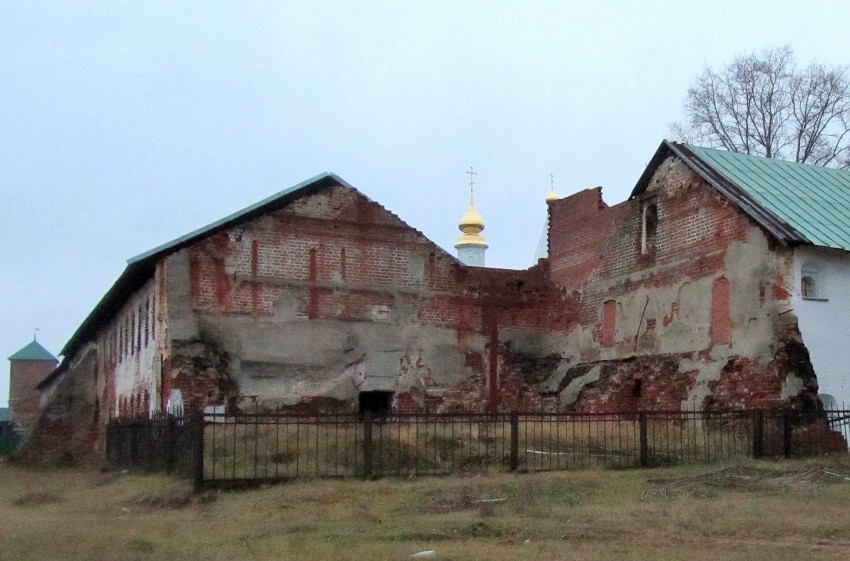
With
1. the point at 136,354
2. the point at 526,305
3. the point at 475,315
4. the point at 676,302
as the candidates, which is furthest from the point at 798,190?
the point at 136,354

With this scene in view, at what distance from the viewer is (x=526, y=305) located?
27.3 m

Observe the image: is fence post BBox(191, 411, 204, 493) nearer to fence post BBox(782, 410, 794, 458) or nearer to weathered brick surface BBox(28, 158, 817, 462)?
weathered brick surface BBox(28, 158, 817, 462)

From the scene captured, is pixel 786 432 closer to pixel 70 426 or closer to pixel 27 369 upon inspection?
pixel 70 426

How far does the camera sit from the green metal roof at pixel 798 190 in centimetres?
2080

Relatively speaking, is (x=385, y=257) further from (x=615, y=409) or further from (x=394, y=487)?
(x=394, y=487)

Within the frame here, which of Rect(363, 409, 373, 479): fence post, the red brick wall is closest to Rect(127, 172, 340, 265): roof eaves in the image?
Rect(363, 409, 373, 479): fence post

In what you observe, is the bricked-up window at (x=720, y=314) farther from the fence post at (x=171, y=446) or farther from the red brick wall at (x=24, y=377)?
the red brick wall at (x=24, y=377)

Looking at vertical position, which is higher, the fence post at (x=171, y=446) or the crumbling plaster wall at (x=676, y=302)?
the crumbling plaster wall at (x=676, y=302)

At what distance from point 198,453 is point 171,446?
6.24ft

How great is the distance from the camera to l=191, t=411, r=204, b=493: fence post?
15125mm

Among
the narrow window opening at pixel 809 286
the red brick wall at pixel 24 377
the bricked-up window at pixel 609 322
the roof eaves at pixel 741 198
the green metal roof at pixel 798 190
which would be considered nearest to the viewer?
the roof eaves at pixel 741 198

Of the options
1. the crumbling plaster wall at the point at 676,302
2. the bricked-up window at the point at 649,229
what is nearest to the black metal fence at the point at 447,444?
the crumbling plaster wall at the point at 676,302

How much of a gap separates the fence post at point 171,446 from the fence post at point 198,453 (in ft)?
5.02

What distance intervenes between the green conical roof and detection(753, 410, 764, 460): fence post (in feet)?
202
